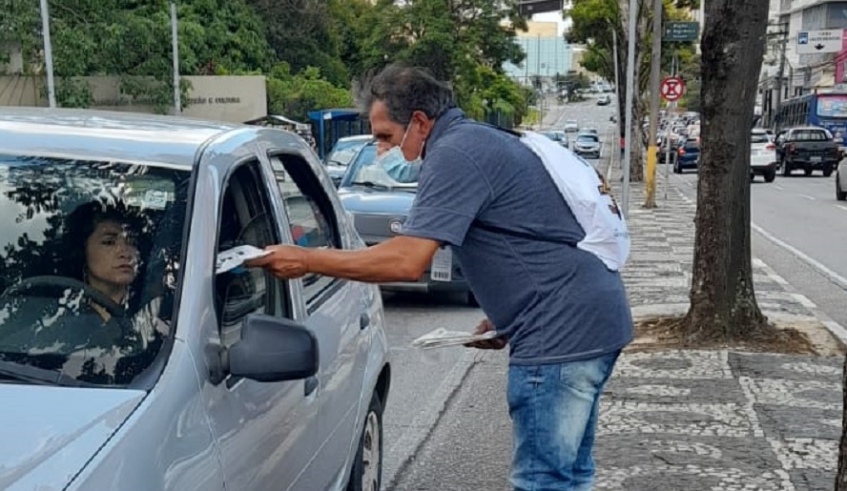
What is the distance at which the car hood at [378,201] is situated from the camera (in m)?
10.1

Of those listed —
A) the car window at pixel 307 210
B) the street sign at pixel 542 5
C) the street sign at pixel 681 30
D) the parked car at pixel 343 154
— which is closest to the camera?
the car window at pixel 307 210

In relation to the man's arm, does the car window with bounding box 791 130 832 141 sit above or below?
below

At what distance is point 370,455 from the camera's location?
4.34m

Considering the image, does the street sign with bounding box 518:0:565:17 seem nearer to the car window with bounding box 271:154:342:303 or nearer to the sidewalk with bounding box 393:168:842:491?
the sidewalk with bounding box 393:168:842:491

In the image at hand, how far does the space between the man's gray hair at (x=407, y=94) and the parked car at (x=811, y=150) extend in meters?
36.1

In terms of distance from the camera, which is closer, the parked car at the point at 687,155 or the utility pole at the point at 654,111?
the utility pole at the point at 654,111

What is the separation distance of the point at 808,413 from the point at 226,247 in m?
4.27

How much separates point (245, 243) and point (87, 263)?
1.55 ft

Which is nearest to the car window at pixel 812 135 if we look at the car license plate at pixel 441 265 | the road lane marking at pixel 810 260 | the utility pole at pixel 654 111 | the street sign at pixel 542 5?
the street sign at pixel 542 5

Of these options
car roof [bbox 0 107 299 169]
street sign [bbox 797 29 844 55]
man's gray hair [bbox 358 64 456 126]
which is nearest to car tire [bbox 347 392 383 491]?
car roof [bbox 0 107 299 169]

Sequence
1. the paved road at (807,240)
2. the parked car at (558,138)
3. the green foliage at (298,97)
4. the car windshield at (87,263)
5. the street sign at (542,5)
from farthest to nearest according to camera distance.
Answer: the green foliage at (298,97) → the street sign at (542,5) → the paved road at (807,240) → the parked car at (558,138) → the car windshield at (87,263)

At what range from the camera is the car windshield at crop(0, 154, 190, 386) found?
2525 millimetres

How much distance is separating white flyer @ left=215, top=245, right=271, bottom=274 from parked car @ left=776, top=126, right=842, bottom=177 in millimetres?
36665

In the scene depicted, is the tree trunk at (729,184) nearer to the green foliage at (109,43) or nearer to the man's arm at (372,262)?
the man's arm at (372,262)
